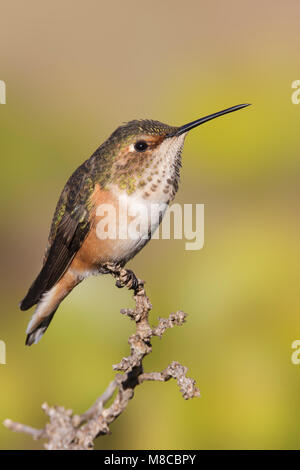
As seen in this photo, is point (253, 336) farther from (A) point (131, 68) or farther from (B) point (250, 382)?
(A) point (131, 68)

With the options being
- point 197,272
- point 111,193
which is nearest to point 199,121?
point 111,193

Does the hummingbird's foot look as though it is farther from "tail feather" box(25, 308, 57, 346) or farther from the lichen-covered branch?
"tail feather" box(25, 308, 57, 346)

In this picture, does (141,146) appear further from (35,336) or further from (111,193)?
(35,336)

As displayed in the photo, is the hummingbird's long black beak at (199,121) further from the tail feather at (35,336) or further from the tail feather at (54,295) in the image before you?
the tail feather at (35,336)

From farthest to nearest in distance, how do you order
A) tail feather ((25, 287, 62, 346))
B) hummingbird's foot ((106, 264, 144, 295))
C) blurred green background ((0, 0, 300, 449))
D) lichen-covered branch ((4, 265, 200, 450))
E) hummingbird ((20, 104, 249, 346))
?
hummingbird ((20, 104, 249, 346)), tail feather ((25, 287, 62, 346)), hummingbird's foot ((106, 264, 144, 295)), blurred green background ((0, 0, 300, 449)), lichen-covered branch ((4, 265, 200, 450))

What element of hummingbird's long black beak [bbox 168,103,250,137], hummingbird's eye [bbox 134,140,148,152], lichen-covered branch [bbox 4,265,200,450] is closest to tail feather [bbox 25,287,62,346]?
lichen-covered branch [bbox 4,265,200,450]

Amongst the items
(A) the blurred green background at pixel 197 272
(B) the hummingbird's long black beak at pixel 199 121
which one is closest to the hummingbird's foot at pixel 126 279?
(A) the blurred green background at pixel 197 272
